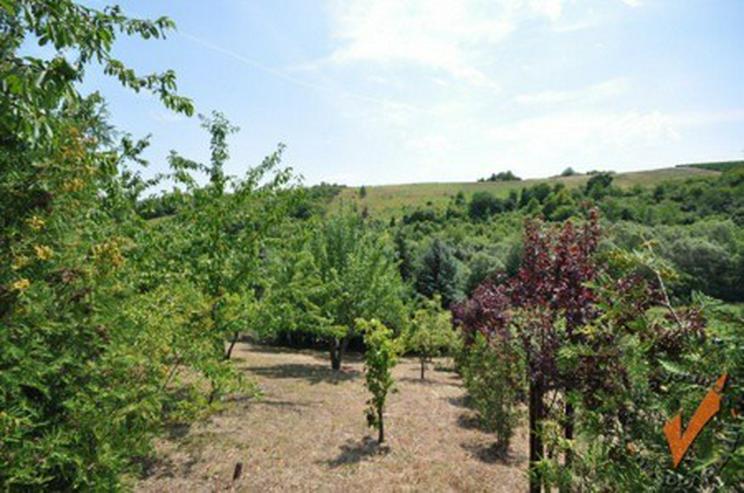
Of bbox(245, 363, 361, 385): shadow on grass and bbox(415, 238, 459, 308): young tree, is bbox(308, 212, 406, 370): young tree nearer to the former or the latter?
bbox(245, 363, 361, 385): shadow on grass

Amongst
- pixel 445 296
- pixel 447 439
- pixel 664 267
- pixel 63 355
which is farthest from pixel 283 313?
pixel 445 296

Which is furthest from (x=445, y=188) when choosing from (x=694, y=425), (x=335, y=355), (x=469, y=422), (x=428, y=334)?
(x=694, y=425)

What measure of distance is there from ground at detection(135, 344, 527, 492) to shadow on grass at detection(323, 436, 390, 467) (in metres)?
0.02

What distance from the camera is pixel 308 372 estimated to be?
52.0 feet

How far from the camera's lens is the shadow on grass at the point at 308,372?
48.0ft

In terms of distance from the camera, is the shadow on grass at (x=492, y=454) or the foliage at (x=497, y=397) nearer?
the shadow on grass at (x=492, y=454)

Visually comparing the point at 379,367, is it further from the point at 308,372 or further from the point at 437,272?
the point at 437,272

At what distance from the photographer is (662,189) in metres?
74.6

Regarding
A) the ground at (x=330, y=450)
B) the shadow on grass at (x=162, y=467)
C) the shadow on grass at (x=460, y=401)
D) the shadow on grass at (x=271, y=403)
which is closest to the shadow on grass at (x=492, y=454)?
the ground at (x=330, y=450)

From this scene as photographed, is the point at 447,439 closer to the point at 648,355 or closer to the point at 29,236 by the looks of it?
the point at 648,355

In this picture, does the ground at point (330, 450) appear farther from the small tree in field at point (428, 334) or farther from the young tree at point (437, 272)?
the young tree at point (437, 272)

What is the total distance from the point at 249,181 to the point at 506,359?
6.68 m

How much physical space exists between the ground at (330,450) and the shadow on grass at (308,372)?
1903 mm

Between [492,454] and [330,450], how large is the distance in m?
3.41
